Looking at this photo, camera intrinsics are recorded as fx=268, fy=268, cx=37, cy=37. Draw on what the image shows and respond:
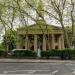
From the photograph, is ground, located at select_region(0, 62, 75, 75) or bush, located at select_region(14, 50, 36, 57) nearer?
ground, located at select_region(0, 62, 75, 75)

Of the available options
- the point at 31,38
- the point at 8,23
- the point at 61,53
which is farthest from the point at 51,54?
the point at 31,38

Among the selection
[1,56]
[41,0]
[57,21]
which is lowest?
[1,56]

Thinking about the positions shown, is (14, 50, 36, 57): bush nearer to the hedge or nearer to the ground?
the hedge

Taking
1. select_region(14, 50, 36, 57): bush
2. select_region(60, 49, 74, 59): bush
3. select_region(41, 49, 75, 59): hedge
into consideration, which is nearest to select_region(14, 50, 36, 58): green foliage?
select_region(14, 50, 36, 57): bush

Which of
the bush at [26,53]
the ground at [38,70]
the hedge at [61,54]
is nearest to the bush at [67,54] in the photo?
the hedge at [61,54]

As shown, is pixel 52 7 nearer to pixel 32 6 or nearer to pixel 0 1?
pixel 32 6

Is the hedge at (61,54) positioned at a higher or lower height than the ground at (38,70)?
higher

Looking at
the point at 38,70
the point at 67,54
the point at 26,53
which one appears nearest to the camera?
the point at 38,70

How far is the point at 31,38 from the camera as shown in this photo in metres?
84.5

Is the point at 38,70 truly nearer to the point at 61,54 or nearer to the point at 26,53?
the point at 61,54

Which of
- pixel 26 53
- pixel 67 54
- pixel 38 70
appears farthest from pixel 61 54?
pixel 38 70

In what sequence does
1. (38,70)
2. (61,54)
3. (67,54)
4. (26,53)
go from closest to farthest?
(38,70) → (67,54) → (61,54) → (26,53)

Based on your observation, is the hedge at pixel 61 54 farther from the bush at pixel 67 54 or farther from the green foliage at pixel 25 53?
the green foliage at pixel 25 53

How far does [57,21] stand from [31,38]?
Result: 1672 inches
